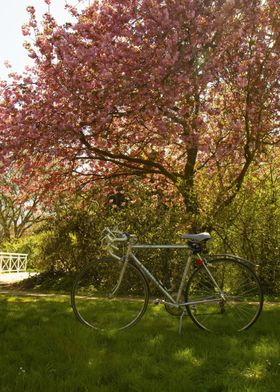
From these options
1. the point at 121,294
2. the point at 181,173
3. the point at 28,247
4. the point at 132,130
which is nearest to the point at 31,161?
the point at 132,130

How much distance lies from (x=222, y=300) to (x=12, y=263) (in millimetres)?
20583

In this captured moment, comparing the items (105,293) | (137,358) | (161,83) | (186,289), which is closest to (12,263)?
(161,83)

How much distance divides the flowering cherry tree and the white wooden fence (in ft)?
44.1

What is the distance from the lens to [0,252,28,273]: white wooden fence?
22.7 meters

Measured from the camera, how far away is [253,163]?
1052 cm

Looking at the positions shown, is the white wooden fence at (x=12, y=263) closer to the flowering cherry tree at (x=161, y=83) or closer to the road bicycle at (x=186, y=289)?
the flowering cherry tree at (x=161, y=83)

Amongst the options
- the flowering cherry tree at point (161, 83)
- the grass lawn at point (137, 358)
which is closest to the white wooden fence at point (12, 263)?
the flowering cherry tree at point (161, 83)

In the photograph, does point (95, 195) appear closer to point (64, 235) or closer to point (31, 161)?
point (64, 235)

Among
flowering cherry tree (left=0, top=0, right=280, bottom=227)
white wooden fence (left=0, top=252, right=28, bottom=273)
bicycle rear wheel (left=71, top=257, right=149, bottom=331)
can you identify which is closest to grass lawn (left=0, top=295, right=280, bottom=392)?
bicycle rear wheel (left=71, top=257, right=149, bottom=331)

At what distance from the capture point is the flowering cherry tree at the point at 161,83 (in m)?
9.01

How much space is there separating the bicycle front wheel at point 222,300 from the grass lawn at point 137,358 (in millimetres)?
160

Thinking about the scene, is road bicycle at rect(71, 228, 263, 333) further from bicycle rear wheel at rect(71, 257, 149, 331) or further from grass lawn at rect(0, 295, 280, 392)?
grass lawn at rect(0, 295, 280, 392)

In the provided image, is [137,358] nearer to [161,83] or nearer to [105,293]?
[105,293]

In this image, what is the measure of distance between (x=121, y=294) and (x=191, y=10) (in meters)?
6.08
